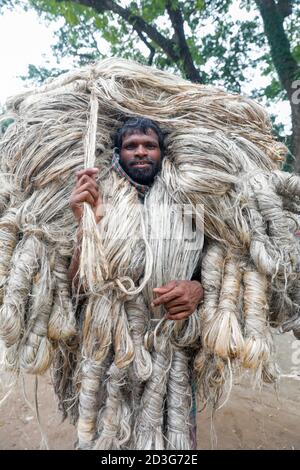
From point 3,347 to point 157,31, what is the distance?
5562mm

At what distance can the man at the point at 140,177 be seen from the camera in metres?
1.16

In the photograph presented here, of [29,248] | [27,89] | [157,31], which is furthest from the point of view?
[157,31]

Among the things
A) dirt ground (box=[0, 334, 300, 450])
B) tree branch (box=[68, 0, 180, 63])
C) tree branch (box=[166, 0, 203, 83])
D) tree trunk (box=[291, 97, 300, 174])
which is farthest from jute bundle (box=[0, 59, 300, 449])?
tree branch (box=[68, 0, 180, 63])

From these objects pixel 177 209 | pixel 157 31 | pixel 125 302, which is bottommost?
pixel 125 302

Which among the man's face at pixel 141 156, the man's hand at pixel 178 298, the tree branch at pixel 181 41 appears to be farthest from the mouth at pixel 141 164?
the tree branch at pixel 181 41

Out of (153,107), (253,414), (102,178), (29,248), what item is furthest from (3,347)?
(253,414)

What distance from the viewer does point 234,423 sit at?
2.31 metres

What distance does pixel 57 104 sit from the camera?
1353 millimetres

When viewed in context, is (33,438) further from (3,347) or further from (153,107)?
(153,107)

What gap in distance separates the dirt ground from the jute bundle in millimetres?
918

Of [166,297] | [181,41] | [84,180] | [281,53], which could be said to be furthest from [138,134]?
[181,41]

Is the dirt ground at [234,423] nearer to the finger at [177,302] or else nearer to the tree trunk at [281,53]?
the finger at [177,302]

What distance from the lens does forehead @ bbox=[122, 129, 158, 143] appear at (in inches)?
52.3
